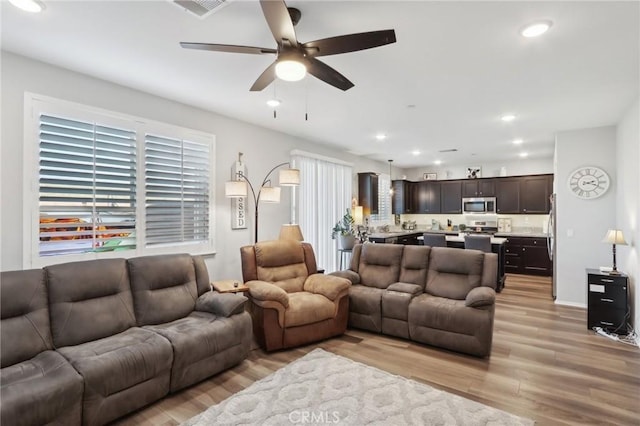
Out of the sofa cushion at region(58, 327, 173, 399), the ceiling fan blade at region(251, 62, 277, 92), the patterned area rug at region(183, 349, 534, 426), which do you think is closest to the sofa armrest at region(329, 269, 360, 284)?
the patterned area rug at region(183, 349, 534, 426)

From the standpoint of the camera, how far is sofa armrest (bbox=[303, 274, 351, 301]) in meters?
3.81

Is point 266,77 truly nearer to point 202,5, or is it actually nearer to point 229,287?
point 202,5

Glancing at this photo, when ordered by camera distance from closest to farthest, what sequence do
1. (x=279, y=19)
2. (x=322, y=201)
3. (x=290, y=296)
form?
1. (x=279, y=19)
2. (x=290, y=296)
3. (x=322, y=201)

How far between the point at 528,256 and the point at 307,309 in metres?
6.23

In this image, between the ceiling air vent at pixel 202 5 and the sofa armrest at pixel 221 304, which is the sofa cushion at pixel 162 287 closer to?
the sofa armrest at pixel 221 304

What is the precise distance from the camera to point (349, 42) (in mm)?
1910

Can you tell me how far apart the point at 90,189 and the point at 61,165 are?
1.02 feet

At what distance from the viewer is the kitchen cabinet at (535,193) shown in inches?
299

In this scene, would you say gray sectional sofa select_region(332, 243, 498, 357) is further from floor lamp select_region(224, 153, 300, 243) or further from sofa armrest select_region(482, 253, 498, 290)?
floor lamp select_region(224, 153, 300, 243)

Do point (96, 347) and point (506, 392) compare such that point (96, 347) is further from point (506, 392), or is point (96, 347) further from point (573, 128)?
point (573, 128)

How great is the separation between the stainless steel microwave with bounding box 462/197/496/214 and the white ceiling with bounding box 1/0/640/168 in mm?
3861

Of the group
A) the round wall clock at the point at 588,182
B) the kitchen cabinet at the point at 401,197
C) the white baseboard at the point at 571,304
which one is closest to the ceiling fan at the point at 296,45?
the round wall clock at the point at 588,182

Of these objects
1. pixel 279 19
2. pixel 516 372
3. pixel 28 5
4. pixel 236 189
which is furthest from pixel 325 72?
pixel 516 372

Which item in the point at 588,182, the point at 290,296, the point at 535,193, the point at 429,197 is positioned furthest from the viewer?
the point at 429,197
